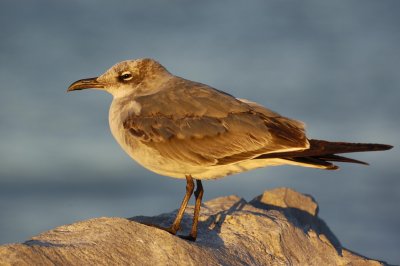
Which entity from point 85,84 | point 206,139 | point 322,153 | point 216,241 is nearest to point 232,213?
point 216,241

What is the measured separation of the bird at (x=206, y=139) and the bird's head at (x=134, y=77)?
551mm

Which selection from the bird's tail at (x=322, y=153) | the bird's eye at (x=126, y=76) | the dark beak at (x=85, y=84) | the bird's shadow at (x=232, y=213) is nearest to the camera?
the bird's tail at (x=322, y=153)

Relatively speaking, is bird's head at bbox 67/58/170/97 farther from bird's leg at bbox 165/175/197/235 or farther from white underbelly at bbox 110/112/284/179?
bird's leg at bbox 165/175/197/235

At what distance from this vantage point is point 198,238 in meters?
10.6

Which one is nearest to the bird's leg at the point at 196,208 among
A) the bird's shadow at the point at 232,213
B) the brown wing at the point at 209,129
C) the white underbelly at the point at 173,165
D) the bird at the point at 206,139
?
the bird at the point at 206,139

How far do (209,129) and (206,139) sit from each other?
144mm

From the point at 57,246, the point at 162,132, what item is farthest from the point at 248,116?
the point at 57,246

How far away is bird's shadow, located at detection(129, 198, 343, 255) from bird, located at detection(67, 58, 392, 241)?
0.89ft

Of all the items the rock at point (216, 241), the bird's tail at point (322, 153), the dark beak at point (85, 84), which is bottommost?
the rock at point (216, 241)

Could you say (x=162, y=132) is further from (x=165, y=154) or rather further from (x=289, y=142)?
(x=289, y=142)

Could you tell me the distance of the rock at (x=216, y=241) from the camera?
8.62 metres

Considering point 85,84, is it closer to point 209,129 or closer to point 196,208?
point 209,129

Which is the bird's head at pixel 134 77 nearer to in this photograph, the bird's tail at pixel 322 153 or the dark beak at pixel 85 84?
the dark beak at pixel 85 84

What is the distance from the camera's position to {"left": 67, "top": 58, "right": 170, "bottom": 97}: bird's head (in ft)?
39.1
